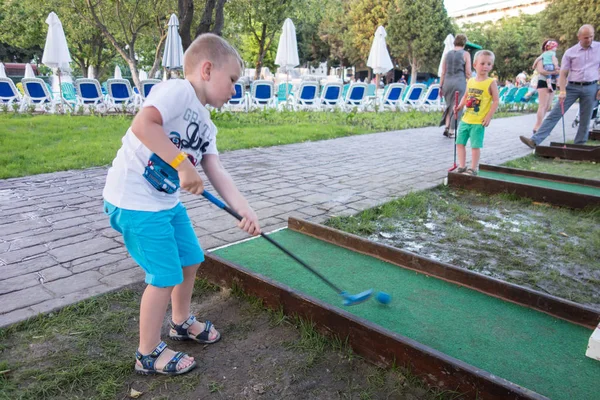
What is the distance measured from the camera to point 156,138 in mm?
1735

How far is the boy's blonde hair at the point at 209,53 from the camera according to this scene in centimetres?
191

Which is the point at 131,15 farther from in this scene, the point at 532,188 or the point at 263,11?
the point at 532,188

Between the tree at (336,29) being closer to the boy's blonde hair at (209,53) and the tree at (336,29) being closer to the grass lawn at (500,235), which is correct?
the grass lawn at (500,235)

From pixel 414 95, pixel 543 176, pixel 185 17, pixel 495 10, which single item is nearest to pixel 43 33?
pixel 185 17

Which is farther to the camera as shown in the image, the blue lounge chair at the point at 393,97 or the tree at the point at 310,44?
the tree at the point at 310,44

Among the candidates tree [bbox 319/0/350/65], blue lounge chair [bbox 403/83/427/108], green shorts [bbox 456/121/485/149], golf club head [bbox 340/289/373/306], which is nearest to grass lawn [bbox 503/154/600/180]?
green shorts [bbox 456/121/485/149]

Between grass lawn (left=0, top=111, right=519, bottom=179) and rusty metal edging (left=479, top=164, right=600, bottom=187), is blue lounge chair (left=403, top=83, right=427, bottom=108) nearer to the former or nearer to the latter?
grass lawn (left=0, top=111, right=519, bottom=179)

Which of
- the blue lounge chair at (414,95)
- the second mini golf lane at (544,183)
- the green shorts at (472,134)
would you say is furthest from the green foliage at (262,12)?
the second mini golf lane at (544,183)

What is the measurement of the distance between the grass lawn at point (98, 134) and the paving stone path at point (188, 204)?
47cm

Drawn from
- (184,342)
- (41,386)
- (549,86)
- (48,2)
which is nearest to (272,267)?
(184,342)

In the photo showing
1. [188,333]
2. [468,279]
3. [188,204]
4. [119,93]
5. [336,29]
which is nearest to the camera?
[188,333]

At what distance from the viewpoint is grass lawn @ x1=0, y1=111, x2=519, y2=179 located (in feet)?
20.3

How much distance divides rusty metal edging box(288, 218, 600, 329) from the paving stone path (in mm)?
723

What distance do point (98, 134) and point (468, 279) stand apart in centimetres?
743
